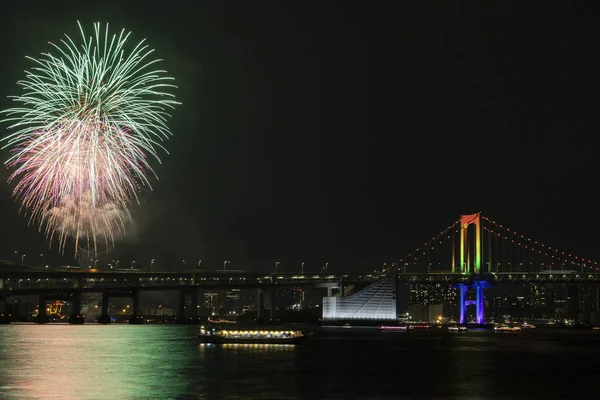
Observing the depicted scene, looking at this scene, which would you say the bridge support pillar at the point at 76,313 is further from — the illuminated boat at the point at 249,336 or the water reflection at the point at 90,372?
the water reflection at the point at 90,372

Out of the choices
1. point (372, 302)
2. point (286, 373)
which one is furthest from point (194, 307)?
point (286, 373)

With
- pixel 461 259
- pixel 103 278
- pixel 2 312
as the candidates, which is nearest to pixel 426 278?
pixel 461 259

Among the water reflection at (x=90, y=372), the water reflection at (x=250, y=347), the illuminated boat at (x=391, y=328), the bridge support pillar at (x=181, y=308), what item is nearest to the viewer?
the water reflection at (x=90, y=372)

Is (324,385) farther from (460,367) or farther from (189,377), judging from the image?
(460,367)

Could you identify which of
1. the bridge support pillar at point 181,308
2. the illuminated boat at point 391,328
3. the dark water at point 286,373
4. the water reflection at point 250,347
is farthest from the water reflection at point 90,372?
the bridge support pillar at point 181,308

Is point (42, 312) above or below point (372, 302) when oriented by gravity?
below

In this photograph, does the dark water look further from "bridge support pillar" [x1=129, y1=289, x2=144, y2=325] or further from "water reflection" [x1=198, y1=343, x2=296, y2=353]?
"bridge support pillar" [x1=129, y1=289, x2=144, y2=325]

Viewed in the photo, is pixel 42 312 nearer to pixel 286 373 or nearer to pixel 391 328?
pixel 391 328
